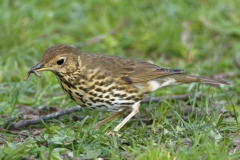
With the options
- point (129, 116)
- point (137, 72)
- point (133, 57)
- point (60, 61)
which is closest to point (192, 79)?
point (137, 72)

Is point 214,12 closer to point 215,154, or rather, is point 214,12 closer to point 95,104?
point 95,104

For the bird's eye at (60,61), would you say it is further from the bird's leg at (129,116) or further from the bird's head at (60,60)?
the bird's leg at (129,116)

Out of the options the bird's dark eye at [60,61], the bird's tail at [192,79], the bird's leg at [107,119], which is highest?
the bird's dark eye at [60,61]

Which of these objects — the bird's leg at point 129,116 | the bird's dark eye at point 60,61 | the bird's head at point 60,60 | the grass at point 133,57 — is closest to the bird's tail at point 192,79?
the grass at point 133,57

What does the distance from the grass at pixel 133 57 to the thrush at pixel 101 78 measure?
21 centimetres

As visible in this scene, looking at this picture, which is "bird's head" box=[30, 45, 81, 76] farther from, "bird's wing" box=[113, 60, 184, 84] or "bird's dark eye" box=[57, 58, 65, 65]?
"bird's wing" box=[113, 60, 184, 84]

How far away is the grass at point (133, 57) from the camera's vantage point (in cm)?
546

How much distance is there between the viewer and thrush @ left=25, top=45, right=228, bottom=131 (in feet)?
20.4

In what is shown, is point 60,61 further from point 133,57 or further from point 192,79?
point 133,57

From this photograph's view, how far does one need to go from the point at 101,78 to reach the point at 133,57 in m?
3.21

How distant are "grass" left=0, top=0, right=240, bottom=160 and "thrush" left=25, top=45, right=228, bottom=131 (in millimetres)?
207

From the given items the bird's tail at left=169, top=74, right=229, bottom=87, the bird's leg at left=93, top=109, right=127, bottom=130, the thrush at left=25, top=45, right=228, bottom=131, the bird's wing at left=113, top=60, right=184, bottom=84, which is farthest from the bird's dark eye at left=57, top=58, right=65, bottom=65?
the bird's tail at left=169, top=74, right=229, bottom=87

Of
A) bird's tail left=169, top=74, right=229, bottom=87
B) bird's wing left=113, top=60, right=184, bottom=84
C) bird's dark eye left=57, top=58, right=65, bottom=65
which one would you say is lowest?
bird's tail left=169, top=74, right=229, bottom=87

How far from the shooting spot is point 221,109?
6.86 m
